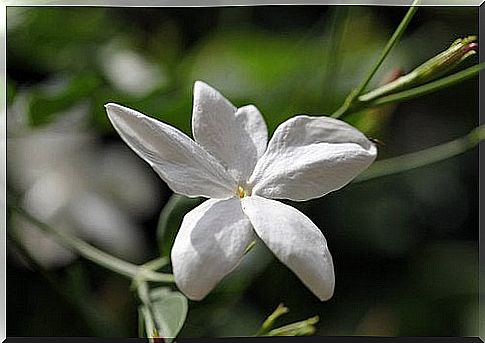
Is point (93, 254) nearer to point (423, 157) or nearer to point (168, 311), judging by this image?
point (168, 311)

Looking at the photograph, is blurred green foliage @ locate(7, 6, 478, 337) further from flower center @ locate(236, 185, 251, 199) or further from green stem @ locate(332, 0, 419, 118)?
flower center @ locate(236, 185, 251, 199)

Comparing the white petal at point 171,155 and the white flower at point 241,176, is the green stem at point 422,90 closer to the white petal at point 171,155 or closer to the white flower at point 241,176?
the white flower at point 241,176

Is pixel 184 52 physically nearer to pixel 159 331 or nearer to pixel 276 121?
pixel 276 121

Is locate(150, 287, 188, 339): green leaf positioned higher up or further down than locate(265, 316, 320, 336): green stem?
higher up

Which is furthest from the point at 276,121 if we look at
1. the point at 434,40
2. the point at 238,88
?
the point at 434,40

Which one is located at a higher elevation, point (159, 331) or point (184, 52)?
point (184, 52)

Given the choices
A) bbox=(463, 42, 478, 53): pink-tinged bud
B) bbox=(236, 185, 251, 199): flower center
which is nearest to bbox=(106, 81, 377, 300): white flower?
bbox=(236, 185, 251, 199): flower center
